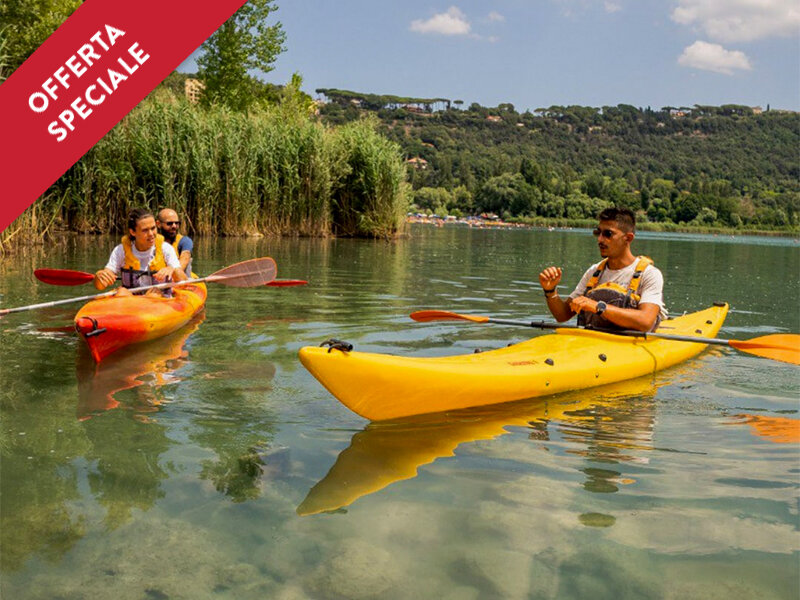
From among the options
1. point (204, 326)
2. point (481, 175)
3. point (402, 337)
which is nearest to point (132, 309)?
point (204, 326)

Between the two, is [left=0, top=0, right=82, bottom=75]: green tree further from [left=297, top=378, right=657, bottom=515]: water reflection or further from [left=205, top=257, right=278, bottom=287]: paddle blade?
[left=297, top=378, right=657, bottom=515]: water reflection

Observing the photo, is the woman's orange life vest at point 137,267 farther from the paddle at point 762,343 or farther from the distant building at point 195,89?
the distant building at point 195,89

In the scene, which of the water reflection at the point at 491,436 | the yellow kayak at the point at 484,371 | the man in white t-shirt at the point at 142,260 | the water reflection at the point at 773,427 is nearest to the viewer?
the water reflection at the point at 491,436

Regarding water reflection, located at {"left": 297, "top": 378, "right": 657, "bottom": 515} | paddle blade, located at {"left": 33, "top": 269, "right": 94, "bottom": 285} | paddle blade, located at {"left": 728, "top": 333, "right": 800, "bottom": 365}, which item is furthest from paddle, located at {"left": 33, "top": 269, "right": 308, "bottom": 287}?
paddle blade, located at {"left": 728, "top": 333, "right": 800, "bottom": 365}

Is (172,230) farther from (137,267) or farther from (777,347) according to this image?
(777,347)

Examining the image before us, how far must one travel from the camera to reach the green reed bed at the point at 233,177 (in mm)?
15984

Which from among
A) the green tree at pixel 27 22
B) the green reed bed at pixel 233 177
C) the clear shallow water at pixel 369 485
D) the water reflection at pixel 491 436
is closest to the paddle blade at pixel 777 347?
the clear shallow water at pixel 369 485

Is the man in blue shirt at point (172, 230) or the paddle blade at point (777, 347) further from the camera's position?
the man in blue shirt at point (172, 230)

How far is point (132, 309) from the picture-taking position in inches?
228

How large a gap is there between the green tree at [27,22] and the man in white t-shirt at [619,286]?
1992 centimetres

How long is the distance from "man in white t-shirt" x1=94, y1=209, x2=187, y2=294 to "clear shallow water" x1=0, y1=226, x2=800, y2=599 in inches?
32.7

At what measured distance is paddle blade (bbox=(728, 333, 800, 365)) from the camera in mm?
4977

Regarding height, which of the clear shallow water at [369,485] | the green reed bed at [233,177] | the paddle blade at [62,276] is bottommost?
the clear shallow water at [369,485]

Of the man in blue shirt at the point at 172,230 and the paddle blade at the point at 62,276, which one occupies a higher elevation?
the man in blue shirt at the point at 172,230
